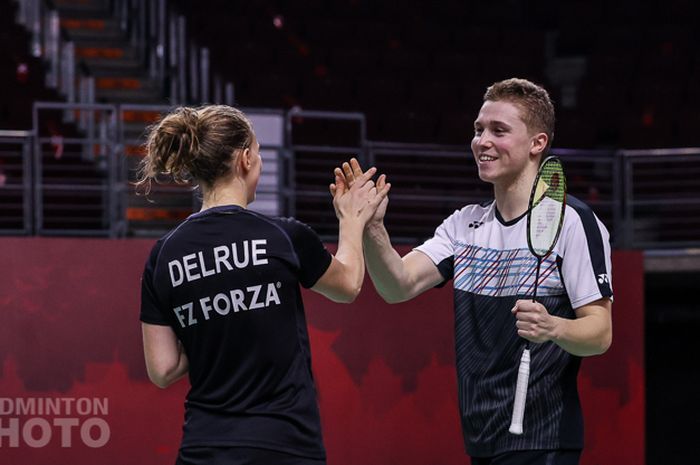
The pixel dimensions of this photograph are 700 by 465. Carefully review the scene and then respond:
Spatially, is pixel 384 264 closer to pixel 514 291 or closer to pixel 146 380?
pixel 514 291

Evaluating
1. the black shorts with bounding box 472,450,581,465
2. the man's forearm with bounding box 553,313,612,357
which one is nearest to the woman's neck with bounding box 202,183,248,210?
the man's forearm with bounding box 553,313,612,357

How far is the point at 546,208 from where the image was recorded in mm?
2957

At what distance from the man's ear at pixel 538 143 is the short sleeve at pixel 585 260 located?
0.21 meters

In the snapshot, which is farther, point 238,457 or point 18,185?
point 18,185

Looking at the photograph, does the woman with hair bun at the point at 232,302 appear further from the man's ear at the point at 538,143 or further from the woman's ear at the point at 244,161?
the man's ear at the point at 538,143

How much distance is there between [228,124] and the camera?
8.85 ft

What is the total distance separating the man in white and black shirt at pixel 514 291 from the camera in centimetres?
293

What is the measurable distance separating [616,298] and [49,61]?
445cm

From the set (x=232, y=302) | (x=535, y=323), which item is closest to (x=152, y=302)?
(x=232, y=302)

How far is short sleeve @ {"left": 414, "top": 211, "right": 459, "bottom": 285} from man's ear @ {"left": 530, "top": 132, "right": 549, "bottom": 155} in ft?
0.99

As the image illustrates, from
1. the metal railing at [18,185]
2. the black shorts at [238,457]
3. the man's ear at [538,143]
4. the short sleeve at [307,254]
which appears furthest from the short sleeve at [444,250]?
the metal railing at [18,185]

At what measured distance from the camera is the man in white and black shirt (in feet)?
9.60
